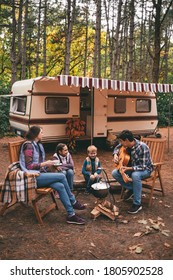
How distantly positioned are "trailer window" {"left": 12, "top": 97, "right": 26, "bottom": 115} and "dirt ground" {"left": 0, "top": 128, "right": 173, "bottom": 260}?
5833mm

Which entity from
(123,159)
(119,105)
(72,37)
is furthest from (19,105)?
(72,37)

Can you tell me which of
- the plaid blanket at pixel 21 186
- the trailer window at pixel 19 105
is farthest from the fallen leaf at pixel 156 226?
the trailer window at pixel 19 105

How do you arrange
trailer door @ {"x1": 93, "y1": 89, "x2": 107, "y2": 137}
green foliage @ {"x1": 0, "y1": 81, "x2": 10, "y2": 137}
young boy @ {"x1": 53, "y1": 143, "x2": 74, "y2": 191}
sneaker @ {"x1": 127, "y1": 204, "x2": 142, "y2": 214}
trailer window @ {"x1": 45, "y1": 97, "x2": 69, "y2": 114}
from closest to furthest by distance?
sneaker @ {"x1": 127, "y1": 204, "x2": 142, "y2": 214} < young boy @ {"x1": 53, "y1": 143, "x2": 74, "y2": 191} < trailer window @ {"x1": 45, "y1": 97, "x2": 69, "y2": 114} < trailer door @ {"x1": 93, "y1": 89, "x2": 107, "y2": 137} < green foliage @ {"x1": 0, "y1": 81, "x2": 10, "y2": 137}

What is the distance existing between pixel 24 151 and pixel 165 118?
51.1 feet

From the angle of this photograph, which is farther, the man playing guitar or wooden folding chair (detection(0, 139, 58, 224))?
the man playing guitar

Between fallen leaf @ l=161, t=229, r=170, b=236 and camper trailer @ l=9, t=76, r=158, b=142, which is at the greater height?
camper trailer @ l=9, t=76, r=158, b=142

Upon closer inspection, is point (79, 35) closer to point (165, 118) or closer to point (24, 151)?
point (165, 118)

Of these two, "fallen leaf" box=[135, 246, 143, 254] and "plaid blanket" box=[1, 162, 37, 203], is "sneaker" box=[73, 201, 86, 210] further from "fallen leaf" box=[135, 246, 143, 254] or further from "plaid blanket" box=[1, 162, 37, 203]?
"fallen leaf" box=[135, 246, 143, 254]

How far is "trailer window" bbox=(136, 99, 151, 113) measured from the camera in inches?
447

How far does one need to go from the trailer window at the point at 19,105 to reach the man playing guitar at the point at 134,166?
5.73 metres

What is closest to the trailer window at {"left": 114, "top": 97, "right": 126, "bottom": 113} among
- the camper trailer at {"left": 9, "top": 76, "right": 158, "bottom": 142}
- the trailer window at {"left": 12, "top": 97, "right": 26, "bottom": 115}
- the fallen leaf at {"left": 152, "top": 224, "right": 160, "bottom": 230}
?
the camper trailer at {"left": 9, "top": 76, "right": 158, "bottom": 142}

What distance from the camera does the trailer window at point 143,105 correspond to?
11.4 m

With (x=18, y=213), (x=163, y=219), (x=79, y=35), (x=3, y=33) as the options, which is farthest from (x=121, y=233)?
(x=3, y=33)

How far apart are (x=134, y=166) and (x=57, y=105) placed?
5.45 meters
